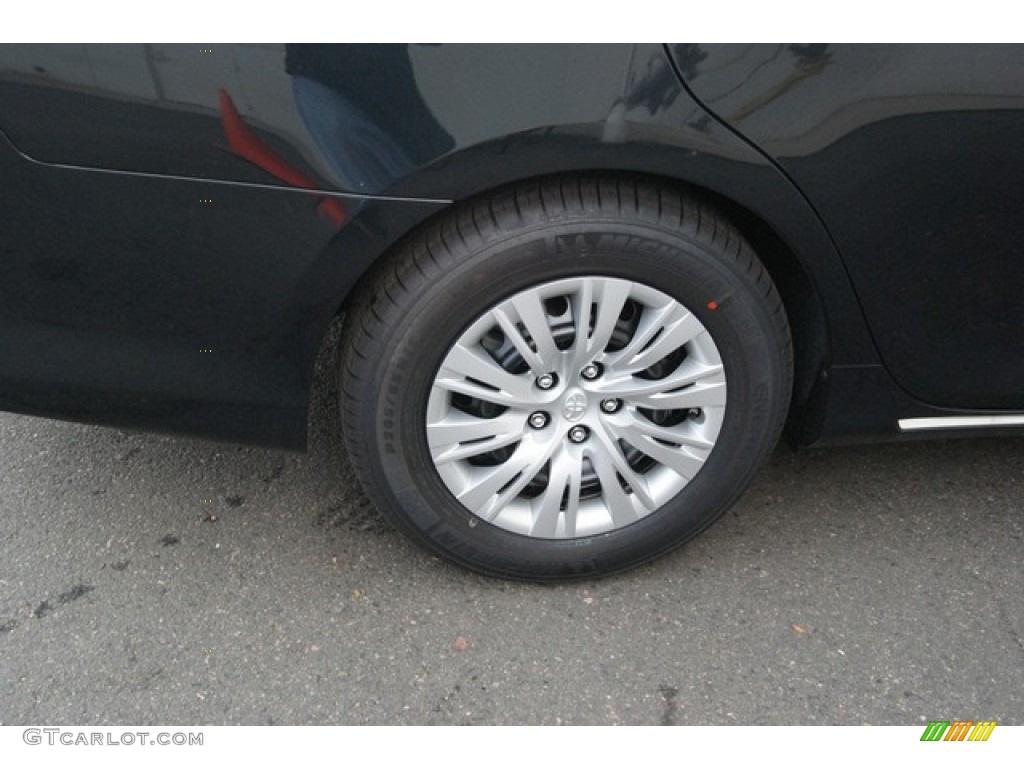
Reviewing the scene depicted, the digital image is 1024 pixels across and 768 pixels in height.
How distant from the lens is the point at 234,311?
77.4 inches

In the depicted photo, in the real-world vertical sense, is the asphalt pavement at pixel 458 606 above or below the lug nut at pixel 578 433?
below

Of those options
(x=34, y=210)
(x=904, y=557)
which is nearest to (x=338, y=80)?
(x=34, y=210)

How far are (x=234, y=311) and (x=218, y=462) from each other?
2.83 feet

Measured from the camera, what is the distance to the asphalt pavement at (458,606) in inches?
82.6

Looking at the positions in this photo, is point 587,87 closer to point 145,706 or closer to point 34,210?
point 34,210

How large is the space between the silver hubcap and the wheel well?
0.21m

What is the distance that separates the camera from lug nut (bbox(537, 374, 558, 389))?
2.11 m
